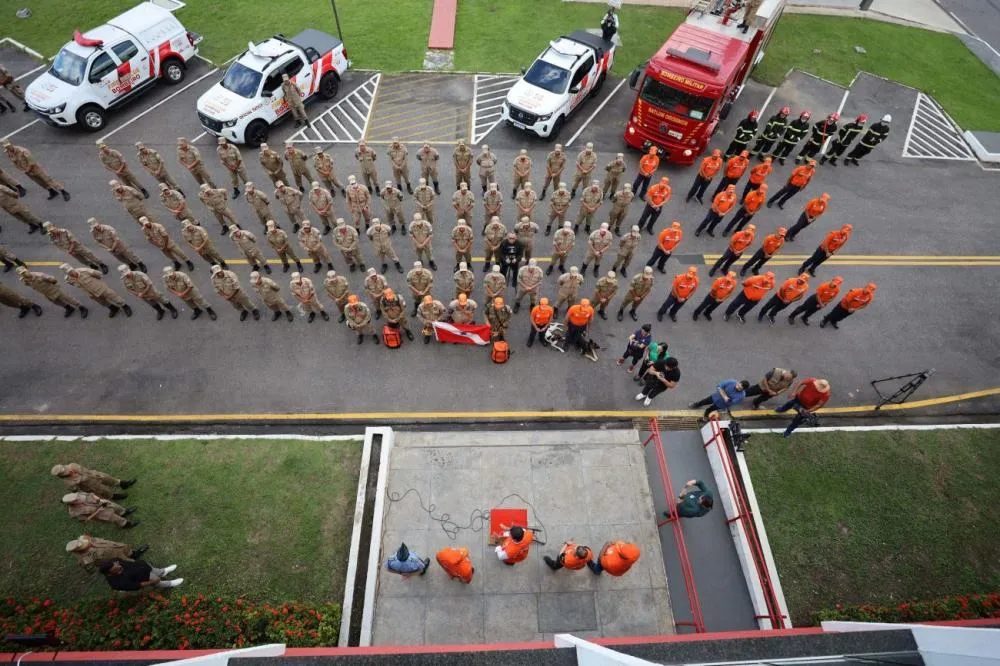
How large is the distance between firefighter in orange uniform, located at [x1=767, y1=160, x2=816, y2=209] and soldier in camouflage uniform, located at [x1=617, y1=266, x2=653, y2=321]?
582 centimetres

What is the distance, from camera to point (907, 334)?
11.6 m

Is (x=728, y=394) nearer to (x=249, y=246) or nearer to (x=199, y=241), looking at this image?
(x=249, y=246)

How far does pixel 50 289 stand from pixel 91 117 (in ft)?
27.3

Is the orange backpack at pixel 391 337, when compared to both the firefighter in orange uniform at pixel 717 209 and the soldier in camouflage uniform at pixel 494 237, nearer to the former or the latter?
the soldier in camouflage uniform at pixel 494 237

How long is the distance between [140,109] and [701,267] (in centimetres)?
1902

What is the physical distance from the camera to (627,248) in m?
11.1

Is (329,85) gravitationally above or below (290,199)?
above

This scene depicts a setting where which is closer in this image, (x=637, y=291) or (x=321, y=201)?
(x=637, y=291)

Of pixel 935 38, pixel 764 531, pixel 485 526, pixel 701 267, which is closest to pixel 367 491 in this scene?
pixel 485 526

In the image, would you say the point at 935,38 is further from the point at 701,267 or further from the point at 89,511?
the point at 89,511

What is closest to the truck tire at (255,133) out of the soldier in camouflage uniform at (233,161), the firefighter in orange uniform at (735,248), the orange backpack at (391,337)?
the soldier in camouflage uniform at (233,161)

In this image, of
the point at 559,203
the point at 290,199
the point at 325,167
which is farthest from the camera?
the point at 325,167

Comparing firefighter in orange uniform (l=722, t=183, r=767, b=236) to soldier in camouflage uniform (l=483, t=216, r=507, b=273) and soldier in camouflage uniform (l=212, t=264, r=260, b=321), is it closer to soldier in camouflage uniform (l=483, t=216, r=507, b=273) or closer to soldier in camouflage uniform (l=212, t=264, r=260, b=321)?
soldier in camouflage uniform (l=483, t=216, r=507, b=273)

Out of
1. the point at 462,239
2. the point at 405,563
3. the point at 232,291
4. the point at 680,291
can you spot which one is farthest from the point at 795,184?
the point at 232,291
